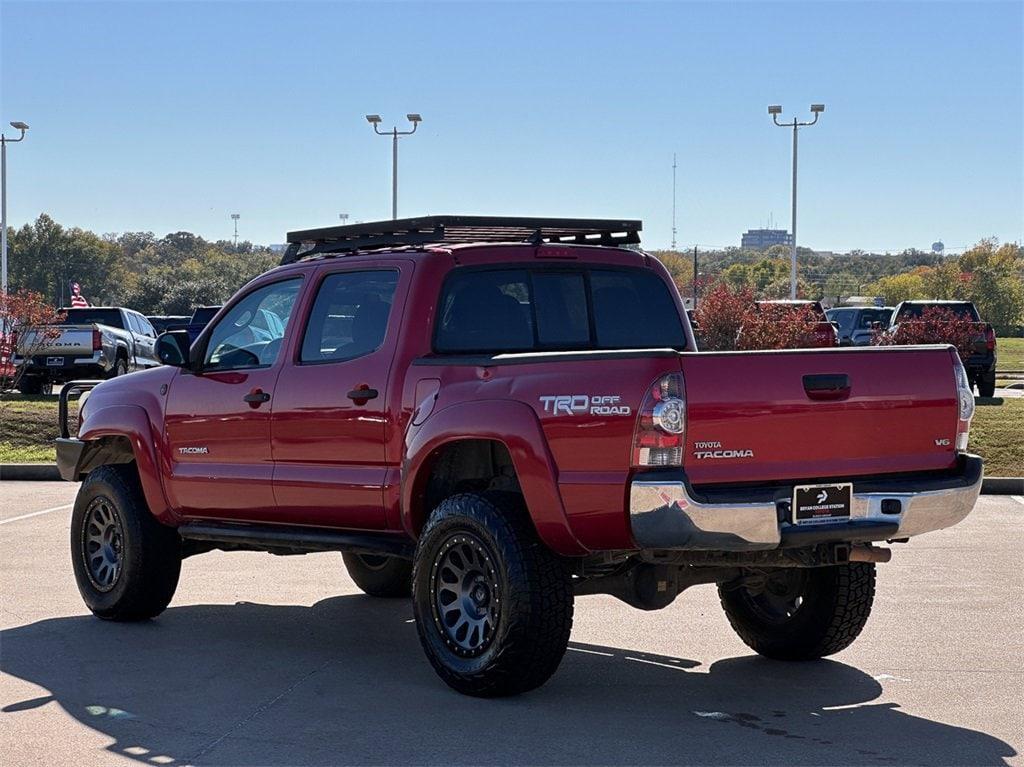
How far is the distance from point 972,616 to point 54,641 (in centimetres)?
522

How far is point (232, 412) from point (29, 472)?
1011 cm

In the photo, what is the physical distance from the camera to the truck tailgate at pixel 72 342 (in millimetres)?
28219

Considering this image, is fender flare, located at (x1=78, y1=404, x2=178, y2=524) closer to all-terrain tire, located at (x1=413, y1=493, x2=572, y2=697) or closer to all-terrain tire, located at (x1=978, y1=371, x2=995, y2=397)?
all-terrain tire, located at (x1=413, y1=493, x2=572, y2=697)

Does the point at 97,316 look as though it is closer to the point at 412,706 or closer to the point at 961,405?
the point at 412,706

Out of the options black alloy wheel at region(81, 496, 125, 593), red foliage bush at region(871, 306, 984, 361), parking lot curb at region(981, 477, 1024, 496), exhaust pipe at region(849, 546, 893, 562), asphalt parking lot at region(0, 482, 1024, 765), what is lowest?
asphalt parking lot at region(0, 482, 1024, 765)

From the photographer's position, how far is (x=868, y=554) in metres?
7.09

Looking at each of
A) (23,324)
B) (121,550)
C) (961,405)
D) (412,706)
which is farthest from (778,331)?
(412,706)

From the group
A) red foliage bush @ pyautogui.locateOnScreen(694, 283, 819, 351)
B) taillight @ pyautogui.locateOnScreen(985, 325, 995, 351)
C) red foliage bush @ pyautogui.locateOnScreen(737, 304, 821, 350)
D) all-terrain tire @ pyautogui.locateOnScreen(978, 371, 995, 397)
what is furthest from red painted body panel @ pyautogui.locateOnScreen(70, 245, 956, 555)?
taillight @ pyautogui.locateOnScreen(985, 325, 995, 351)

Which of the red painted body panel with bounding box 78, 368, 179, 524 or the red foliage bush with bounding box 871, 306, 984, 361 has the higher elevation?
the red foliage bush with bounding box 871, 306, 984, 361

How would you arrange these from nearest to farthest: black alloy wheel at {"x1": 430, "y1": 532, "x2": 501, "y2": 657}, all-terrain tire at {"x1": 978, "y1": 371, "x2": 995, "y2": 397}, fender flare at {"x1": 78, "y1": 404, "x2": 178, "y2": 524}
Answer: black alloy wheel at {"x1": 430, "y1": 532, "x2": 501, "y2": 657} → fender flare at {"x1": 78, "y1": 404, "x2": 178, "y2": 524} → all-terrain tire at {"x1": 978, "y1": 371, "x2": 995, "y2": 397}

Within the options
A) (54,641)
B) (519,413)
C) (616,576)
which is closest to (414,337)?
(519,413)

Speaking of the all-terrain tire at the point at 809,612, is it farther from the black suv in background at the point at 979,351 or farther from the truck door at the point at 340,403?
the black suv in background at the point at 979,351

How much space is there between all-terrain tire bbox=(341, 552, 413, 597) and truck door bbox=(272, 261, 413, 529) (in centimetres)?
149

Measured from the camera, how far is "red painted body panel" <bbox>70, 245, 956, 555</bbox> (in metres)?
6.62
